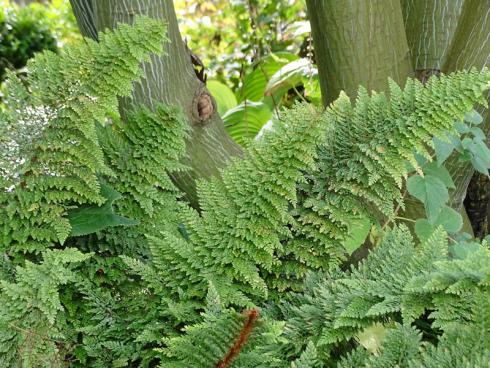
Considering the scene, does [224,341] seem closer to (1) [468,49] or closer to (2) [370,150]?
(2) [370,150]

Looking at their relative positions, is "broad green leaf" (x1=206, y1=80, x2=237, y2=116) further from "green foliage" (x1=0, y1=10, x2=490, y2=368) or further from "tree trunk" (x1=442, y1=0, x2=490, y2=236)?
"green foliage" (x1=0, y1=10, x2=490, y2=368)

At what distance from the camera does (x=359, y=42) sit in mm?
2275

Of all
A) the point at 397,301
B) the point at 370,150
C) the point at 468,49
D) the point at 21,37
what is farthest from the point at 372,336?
the point at 21,37

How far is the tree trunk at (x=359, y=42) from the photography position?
2260 millimetres

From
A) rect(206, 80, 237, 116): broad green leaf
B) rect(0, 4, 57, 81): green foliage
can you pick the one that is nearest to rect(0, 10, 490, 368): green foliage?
rect(206, 80, 237, 116): broad green leaf

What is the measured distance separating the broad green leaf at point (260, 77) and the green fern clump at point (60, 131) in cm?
212

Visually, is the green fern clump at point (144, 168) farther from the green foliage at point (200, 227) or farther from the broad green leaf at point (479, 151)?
the broad green leaf at point (479, 151)

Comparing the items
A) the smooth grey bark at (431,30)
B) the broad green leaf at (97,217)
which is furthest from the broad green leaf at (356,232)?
the smooth grey bark at (431,30)

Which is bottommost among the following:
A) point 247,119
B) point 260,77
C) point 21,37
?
point 247,119

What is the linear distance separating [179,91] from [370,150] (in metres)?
0.75

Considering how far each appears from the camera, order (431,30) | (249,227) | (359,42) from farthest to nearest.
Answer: (431,30), (359,42), (249,227)

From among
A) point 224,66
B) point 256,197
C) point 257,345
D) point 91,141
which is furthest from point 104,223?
point 224,66

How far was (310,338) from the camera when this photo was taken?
1.47 meters

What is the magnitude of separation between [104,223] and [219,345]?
467mm
